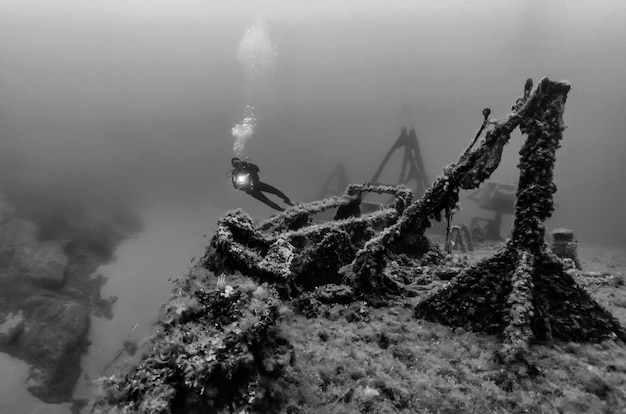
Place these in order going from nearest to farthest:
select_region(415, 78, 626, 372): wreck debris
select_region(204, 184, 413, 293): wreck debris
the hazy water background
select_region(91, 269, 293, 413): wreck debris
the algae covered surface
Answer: select_region(91, 269, 293, 413): wreck debris → the algae covered surface → select_region(415, 78, 626, 372): wreck debris → select_region(204, 184, 413, 293): wreck debris → the hazy water background

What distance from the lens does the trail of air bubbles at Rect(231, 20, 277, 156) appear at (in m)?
153

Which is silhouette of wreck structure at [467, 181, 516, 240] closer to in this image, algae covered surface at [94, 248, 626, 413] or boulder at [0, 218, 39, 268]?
algae covered surface at [94, 248, 626, 413]

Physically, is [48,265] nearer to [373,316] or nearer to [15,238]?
[15,238]

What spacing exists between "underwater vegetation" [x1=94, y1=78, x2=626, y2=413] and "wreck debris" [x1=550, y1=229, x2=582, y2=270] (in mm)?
5184

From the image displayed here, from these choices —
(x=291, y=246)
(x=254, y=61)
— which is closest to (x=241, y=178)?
(x=291, y=246)

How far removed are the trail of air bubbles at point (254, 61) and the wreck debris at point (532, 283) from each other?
453ft

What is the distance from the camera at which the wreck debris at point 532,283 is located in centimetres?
284

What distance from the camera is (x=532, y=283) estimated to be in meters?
2.90

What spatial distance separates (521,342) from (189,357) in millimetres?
2619

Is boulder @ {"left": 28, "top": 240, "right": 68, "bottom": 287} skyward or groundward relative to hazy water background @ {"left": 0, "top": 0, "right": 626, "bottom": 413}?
groundward

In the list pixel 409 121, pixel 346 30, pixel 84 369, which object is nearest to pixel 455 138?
pixel 409 121

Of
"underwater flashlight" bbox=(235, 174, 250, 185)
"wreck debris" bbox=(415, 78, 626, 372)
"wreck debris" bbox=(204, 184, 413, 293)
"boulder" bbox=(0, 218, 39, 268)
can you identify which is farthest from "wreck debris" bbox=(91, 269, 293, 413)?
"boulder" bbox=(0, 218, 39, 268)

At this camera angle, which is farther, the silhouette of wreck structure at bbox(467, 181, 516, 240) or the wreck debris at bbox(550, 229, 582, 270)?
the silhouette of wreck structure at bbox(467, 181, 516, 240)

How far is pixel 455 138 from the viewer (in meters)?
148
